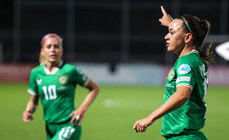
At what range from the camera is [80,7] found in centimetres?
2834

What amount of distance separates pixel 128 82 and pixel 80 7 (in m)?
8.11

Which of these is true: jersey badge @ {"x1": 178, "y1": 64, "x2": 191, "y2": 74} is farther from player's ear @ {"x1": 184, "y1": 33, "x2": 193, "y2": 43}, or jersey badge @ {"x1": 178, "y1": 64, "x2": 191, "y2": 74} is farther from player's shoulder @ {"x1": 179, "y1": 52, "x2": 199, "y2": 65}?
player's ear @ {"x1": 184, "y1": 33, "x2": 193, "y2": 43}

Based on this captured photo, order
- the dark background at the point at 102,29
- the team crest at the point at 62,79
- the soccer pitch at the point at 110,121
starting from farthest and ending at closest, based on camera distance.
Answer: the dark background at the point at 102,29 < the soccer pitch at the point at 110,121 < the team crest at the point at 62,79

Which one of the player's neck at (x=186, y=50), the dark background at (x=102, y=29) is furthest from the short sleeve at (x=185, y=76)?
the dark background at (x=102, y=29)

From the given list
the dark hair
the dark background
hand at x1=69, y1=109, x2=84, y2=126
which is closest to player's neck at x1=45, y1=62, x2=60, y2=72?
hand at x1=69, y1=109, x2=84, y2=126

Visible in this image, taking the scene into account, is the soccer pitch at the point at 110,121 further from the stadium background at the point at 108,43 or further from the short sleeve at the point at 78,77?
the short sleeve at the point at 78,77

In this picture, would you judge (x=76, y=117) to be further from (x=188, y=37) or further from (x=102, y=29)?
(x=102, y=29)

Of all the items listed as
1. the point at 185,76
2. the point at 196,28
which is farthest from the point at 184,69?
the point at 196,28

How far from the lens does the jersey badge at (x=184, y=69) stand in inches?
116

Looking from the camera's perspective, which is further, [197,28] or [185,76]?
[197,28]

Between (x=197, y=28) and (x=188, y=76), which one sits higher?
(x=197, y=28)

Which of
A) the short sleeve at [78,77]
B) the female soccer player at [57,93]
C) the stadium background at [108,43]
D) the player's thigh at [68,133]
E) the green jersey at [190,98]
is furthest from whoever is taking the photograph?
the stadium background at [108,43]

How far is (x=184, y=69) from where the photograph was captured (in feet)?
9.75

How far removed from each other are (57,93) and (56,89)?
5 centimetres
